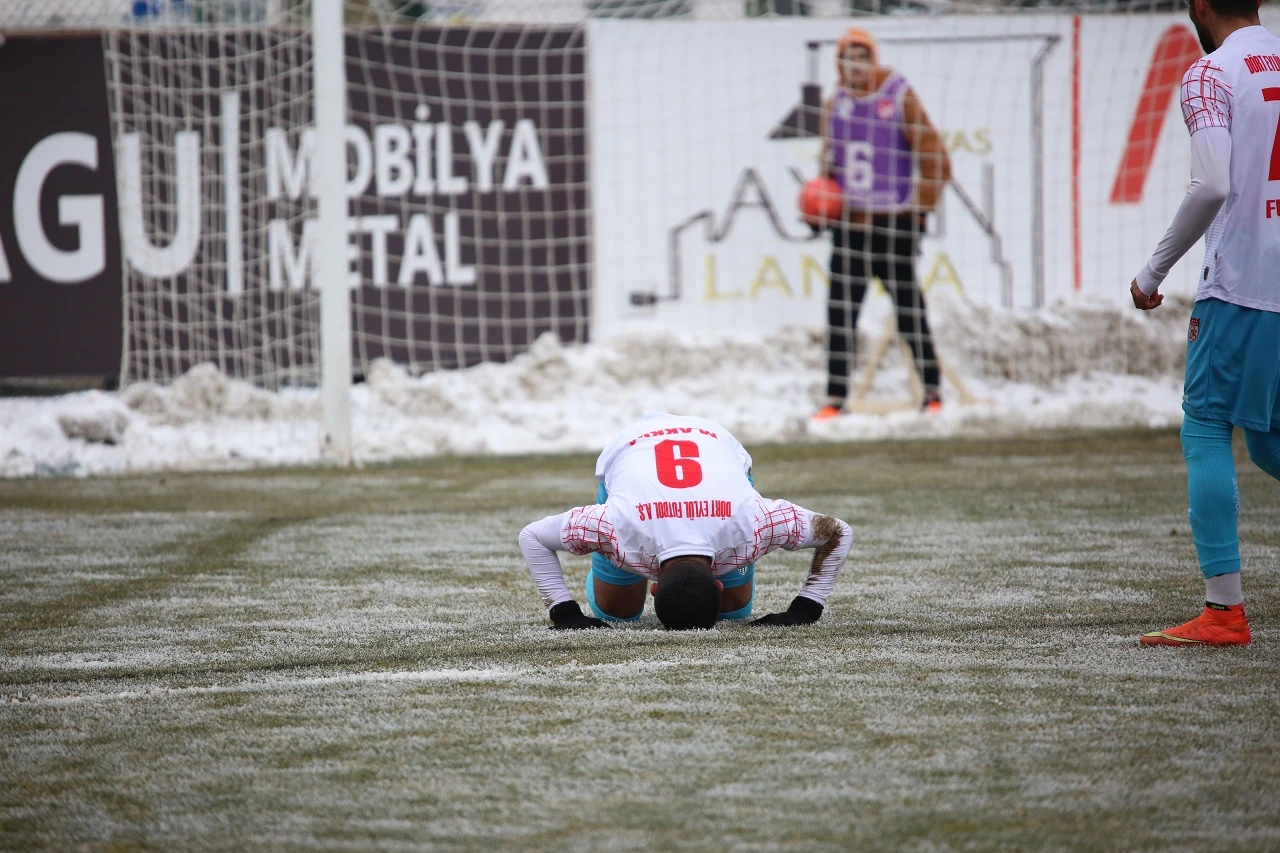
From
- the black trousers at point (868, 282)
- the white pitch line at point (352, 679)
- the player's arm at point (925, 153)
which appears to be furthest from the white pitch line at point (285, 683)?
the player's arm at point (925, 153)

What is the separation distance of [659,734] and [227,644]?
141 centimetres

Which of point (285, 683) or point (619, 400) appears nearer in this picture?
point (285, 683)

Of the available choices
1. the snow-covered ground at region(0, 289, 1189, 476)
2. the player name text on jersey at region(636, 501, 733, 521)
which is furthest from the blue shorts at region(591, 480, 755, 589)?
the snow-covered ground at region(0, 289, 1189, 476)

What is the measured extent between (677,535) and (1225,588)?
1267 millimetres

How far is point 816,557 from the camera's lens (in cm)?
371

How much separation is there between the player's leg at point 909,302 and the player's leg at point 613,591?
578 centimetres

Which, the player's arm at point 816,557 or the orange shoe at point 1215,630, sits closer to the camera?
the orange shoe at point 1215,630

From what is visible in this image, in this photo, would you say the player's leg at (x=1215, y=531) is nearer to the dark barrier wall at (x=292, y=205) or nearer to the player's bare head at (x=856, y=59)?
the player's bare head at (x=856, y=59)

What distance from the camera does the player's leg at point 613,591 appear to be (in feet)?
12.1

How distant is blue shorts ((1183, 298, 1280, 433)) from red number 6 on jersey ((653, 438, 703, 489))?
3.83 ft

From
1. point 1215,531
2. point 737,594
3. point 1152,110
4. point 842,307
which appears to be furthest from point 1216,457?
point 1152,110

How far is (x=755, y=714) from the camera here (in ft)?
9.32

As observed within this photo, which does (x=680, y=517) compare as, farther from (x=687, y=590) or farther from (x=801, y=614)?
(x=801, y=614)

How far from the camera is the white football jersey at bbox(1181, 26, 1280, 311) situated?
10.7 ft
